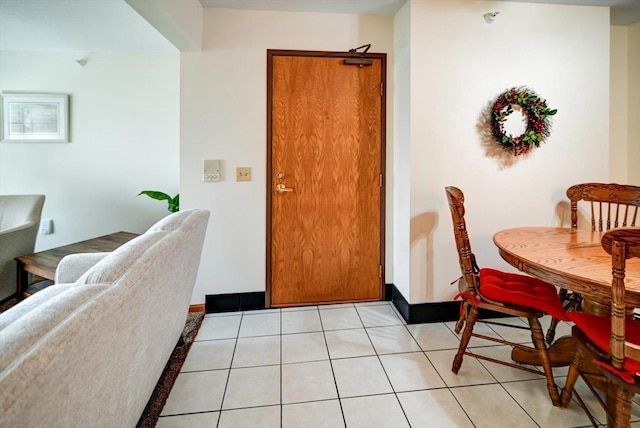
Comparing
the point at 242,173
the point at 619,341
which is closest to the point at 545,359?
the point at 619,341

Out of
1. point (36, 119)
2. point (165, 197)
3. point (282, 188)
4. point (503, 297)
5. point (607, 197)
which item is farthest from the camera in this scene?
point (36, 119)

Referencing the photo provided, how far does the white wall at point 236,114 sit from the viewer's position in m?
2.30

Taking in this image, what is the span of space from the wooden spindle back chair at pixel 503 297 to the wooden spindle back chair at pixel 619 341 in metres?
0.25

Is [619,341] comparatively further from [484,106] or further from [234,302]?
[234,302]

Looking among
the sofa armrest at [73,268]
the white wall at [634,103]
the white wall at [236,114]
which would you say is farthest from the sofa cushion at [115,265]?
the white wall at [634,103]

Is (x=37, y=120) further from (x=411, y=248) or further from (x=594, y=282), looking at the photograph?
(x=594, y=282)

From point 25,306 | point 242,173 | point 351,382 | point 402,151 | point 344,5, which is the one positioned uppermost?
point 344,5

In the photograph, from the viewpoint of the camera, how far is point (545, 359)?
150 centimetres

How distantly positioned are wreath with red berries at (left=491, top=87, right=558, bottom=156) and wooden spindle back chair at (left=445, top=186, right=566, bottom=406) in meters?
0.84

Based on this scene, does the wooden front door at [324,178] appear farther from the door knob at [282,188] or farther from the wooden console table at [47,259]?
the wooden console table at [47,259]

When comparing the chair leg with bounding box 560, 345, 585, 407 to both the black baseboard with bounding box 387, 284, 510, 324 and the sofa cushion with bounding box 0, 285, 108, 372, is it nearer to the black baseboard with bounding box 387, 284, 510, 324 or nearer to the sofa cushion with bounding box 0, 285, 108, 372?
the black baseboard with bounding box 387, 284, 510, 324

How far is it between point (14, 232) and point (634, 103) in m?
5.22

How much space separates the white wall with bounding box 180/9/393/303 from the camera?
7.55ft

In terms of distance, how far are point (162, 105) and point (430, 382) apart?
338cm
